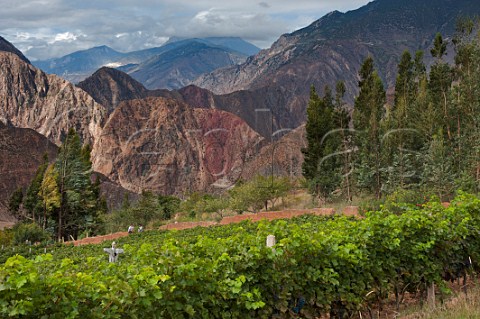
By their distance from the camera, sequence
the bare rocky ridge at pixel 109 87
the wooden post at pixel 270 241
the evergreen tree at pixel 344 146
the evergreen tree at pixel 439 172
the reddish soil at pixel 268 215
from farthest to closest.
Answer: the bare rocky ridge at pixel 109 87, the evergreen tree at pixel 344 146, the reddish soil at pixel 268 215, the evergreen tree at pixel 439 172, the wooden post at pixel 270 241

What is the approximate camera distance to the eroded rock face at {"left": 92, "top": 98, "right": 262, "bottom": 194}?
118375mm

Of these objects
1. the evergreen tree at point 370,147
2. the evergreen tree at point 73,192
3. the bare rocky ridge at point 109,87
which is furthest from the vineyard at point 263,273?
the bare rocky ridge at point 109,87

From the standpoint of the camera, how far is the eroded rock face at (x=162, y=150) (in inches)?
4660

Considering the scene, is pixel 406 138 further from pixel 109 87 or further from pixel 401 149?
pixel 109 87

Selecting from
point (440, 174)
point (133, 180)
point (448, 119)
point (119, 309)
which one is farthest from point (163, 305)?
point (133, 180)

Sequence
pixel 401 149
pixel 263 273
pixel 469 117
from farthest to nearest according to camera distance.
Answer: pixel 469 117
pixel 401 149
pixel 263 273

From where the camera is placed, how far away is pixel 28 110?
134375 mm

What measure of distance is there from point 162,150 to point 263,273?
119899 mm

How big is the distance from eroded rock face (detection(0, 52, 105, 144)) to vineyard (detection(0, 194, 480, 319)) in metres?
126

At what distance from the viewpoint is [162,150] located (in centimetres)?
12431

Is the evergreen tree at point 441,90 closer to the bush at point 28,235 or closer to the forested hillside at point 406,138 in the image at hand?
the forested hillside at point 406,138

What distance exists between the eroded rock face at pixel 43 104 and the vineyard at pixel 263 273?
413 feet

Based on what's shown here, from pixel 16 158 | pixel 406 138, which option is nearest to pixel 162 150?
pixel 16 158

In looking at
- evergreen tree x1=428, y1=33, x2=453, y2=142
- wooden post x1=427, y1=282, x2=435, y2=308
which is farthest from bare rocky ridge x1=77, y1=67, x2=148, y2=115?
wooden post x1=427, y1=282, x2=435, y2=308
